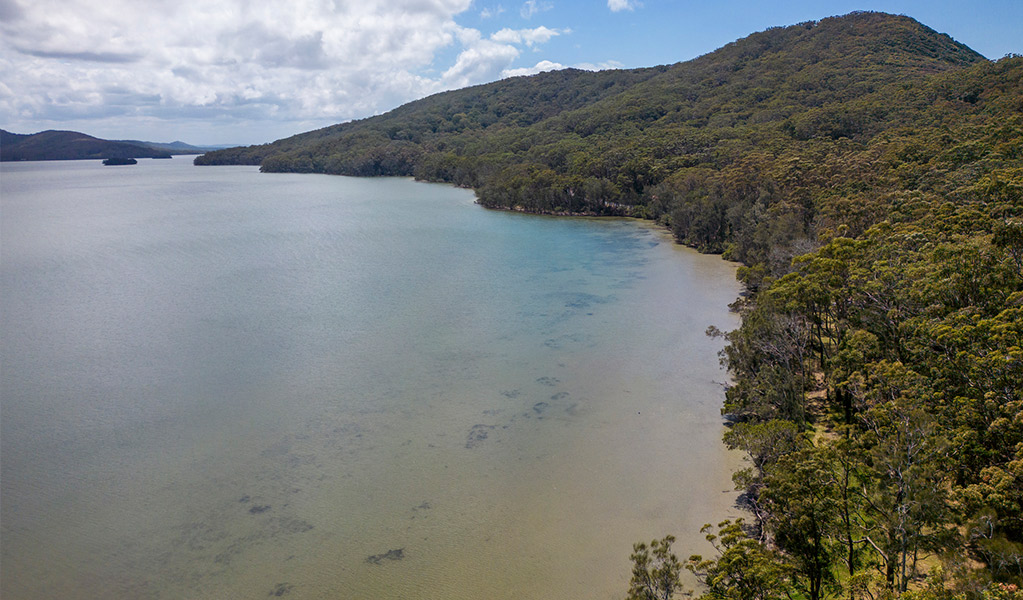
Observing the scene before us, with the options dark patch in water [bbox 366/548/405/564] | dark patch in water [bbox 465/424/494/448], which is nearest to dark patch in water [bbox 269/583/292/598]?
dark patch in water [bbox 366/548/405/564]

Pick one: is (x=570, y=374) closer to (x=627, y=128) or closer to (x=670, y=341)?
(x=670, y=341)

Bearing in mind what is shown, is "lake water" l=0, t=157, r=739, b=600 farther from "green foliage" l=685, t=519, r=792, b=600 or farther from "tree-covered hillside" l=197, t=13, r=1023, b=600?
"green foliage" l=685, t=519, r=792, b=600

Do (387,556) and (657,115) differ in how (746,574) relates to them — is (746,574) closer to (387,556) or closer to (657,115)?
(387,556)

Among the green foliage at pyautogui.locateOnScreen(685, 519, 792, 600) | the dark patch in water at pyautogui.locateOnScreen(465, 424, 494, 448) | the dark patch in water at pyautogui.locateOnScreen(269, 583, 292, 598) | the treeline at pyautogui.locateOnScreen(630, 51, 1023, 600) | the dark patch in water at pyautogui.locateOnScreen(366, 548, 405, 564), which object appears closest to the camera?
the green foliage at pyautogui.locateOnScreen(685, 519, 792, 600)

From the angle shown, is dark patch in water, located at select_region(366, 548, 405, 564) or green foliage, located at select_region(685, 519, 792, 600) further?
dark patch in water, located at select_region(366, 548, 405, 564)

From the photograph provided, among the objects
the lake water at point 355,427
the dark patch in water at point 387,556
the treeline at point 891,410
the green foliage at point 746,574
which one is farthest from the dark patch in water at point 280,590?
the green foliage at point 746,574

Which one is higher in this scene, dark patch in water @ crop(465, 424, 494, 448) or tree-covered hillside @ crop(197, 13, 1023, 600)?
tree-covered hillside @ crop(197, 13, 1023, 600)

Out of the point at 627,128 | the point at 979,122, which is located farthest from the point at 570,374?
the point at 627,128
